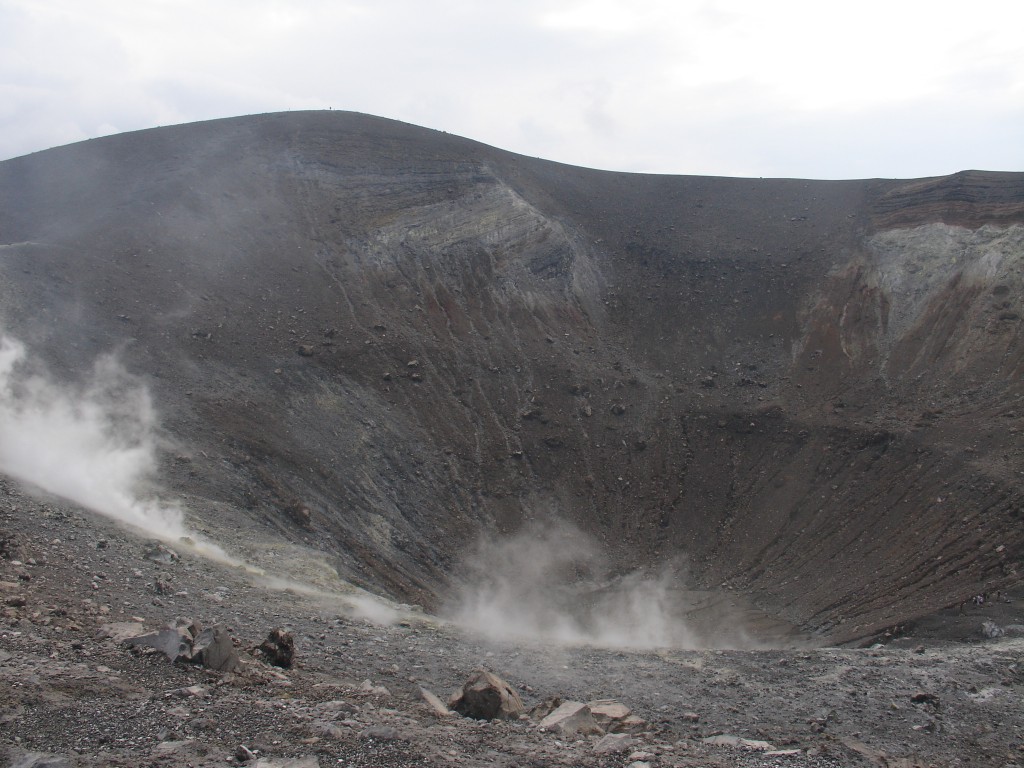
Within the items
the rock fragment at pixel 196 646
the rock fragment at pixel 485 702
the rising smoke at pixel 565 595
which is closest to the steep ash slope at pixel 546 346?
the rising smoke at pixel 565 595

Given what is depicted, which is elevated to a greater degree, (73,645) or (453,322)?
(453,322)

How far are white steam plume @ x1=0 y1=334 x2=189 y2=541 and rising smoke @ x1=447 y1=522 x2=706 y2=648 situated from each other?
894 cm

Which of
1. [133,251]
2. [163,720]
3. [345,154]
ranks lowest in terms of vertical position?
[163,720]

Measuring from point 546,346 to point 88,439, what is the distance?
19540 mm

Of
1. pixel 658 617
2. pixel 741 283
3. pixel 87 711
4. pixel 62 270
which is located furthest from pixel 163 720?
pixel 741 283

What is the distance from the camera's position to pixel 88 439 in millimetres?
21797

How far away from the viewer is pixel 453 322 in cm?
3616

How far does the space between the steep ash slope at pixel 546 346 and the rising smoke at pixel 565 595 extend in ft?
2.91

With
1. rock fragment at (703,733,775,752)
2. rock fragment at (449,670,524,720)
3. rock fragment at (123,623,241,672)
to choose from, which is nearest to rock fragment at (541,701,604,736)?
rock fragment at (449,670,524,720)

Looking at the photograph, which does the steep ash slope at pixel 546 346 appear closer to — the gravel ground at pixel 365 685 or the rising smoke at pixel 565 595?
the rising smoke at pixel 565 595

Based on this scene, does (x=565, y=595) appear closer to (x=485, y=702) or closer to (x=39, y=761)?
(x=485, y=702)

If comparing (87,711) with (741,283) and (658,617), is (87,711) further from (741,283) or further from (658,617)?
(741,283)

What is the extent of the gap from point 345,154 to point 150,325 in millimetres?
17319

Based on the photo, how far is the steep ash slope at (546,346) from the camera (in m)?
25.1
